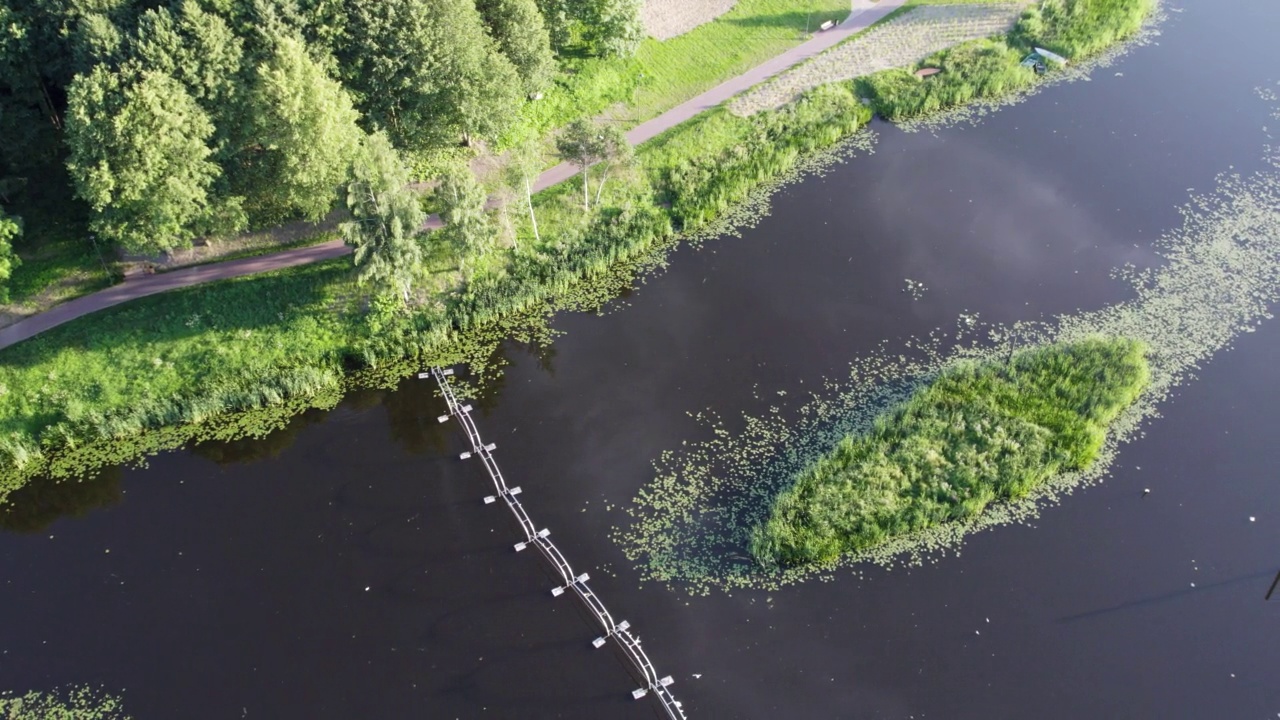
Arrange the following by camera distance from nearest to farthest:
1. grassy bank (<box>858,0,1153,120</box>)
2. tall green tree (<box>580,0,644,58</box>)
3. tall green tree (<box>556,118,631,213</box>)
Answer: tall green tree (<box>556,118,631,213</box>), tall green tree (<box>580,0,644,58</box>), grassy bank (<box>858,0,1153,120</box>)

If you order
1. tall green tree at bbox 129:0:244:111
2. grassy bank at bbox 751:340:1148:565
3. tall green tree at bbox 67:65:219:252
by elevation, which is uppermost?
tall green tree at bbox 129:0:244:111

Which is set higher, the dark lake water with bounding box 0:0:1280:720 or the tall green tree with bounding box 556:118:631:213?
the tall green tree with bounding box 556:118:631:213

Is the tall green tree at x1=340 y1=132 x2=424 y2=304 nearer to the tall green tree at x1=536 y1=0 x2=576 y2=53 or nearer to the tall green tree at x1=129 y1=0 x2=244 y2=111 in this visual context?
the tall green tree at x1=129 y1=0 x2=244 y2=111

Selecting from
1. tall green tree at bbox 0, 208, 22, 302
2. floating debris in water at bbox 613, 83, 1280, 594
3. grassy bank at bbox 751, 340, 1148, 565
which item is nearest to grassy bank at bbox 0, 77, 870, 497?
tall green tree at bbox 0, 208, 22, 302

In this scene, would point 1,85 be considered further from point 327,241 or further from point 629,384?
point 629,384

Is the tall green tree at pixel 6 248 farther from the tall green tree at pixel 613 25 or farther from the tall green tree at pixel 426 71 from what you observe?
the tall green tree at pixel 613 25

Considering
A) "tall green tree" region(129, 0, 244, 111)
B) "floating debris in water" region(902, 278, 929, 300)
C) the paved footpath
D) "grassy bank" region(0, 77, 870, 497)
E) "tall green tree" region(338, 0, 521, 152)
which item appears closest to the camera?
"tall green tree" region(129, 0, 244, 111)
